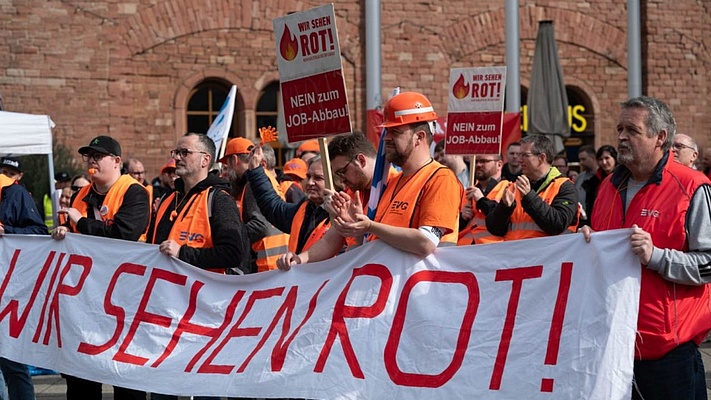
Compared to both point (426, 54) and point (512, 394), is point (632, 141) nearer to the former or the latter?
point (512, 394)

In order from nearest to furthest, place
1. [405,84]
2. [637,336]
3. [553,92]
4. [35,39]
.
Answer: [637,336]
[553,92]
[35,39]
[405,84]

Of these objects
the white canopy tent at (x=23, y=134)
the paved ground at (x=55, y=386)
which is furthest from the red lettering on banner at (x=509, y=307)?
the white canopy tent at (x=23, y=134)

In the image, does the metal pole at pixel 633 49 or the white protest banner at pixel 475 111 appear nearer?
the white protest banner at pixel 475 111

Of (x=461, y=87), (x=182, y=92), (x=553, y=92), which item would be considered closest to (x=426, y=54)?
(x=182, y=92)

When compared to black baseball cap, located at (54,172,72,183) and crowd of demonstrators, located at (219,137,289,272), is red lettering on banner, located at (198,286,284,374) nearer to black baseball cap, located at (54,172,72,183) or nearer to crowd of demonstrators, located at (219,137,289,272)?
crowd of demonstrators, located at (219,137,289,272)

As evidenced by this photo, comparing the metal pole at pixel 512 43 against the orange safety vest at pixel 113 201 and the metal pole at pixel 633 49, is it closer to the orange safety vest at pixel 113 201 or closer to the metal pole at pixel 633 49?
the metal pole at pixel 633 49

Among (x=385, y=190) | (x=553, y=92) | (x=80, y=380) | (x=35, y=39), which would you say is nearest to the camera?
(x=385, y=190)

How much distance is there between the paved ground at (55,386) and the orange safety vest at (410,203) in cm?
417

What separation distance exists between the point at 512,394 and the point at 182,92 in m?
18.0

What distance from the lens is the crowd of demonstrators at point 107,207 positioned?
23.1ft

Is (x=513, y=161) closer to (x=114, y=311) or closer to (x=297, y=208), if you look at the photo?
(x=297, y=208)

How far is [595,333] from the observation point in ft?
15.7

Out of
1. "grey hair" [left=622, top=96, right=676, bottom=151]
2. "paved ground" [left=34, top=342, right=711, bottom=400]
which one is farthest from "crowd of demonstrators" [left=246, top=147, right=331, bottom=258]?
"paved ground" [left=34, top=342, right=711, bottom=400]

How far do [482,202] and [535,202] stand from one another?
91 centimetres
